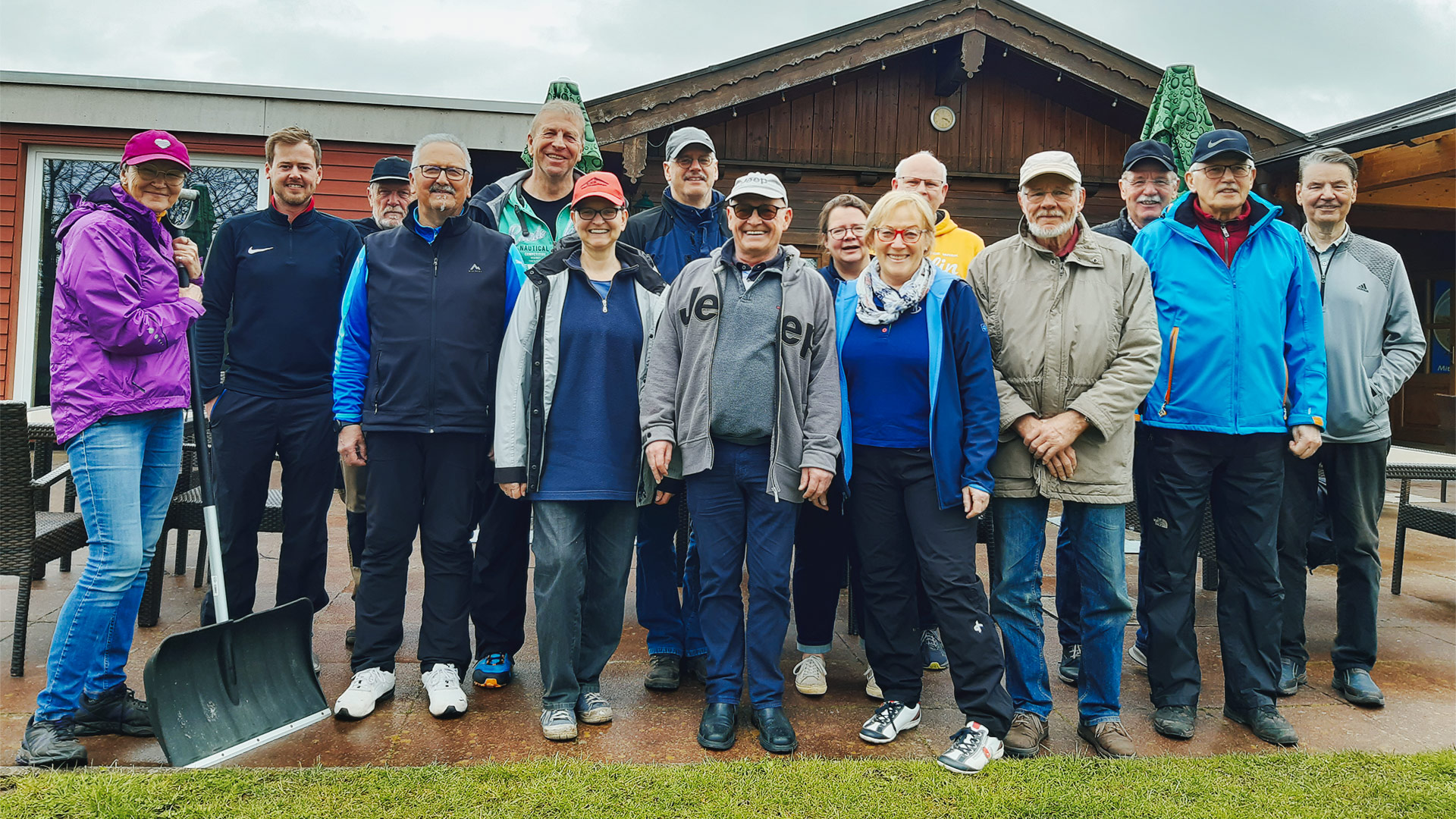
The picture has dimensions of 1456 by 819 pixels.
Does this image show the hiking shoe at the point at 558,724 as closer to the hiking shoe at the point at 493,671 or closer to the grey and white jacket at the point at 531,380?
the hiking shoe at the point at 493,671

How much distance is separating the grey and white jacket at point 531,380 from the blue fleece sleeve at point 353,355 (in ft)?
1.81

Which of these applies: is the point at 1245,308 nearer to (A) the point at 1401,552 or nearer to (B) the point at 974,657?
(B) the point at 974,657

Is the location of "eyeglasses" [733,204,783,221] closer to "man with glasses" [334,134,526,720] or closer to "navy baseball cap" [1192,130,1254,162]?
"man with glasses" [334,134,526,720]

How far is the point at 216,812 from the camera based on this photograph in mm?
2357

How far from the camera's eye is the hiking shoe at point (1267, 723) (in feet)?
10.1

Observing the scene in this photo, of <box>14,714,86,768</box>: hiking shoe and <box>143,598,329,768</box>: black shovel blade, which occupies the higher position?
<box>143,598,329,768</box>: black shovel blade

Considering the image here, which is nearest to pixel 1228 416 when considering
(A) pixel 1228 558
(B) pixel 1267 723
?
(A) pixel 1228 558

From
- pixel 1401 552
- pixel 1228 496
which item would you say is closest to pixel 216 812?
pixel 1228 496

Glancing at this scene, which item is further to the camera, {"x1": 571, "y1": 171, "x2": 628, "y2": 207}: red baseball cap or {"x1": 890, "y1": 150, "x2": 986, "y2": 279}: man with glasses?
{"x1": 890, "y1": 150, "x2": 986, "y2": 279}: man with glasses

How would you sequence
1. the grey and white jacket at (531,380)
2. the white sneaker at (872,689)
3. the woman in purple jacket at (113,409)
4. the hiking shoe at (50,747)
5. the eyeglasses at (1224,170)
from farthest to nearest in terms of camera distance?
the white sneaker at (872,689) < the eyeglasses at (1224,170) < the grey and white jacket at (531,380) < the woman in purple jacket at (113,409) < the hiking shoe at (50,747)

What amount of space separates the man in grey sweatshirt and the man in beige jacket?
3.39ft

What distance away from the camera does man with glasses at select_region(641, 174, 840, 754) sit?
298 cm

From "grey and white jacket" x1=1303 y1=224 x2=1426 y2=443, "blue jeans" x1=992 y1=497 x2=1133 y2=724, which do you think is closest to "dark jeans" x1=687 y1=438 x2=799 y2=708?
"blue jeans" x1=992 y1=497 x2=1133 y2=724

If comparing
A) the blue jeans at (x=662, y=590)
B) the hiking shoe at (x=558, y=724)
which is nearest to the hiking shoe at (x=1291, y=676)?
the blue jeans at (x=662, y=590)
